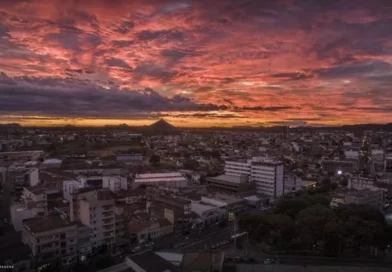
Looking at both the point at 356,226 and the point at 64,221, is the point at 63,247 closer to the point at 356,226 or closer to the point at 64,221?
the point at 64,221

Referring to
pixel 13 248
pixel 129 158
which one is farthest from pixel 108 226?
pixel 129 158

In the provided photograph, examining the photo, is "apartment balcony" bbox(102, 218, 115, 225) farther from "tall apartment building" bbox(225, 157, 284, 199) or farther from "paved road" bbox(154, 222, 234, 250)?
"tall apartment building" bbox(225, 157, 284, 199)

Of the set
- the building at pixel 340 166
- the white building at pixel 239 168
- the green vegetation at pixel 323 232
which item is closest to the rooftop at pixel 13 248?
the green vegetation at pixel 323 232

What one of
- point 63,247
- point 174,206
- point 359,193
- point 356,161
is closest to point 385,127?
point 356,161

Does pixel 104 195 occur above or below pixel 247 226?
above

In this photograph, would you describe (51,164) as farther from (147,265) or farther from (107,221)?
(147,265)
